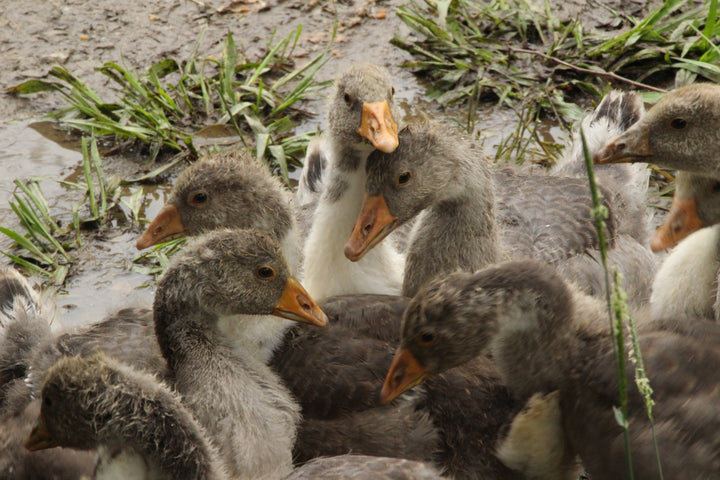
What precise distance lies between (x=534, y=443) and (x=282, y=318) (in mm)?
1319

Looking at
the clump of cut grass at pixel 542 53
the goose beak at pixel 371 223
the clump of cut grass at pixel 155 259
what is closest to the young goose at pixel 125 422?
the goose beak at pixel 371 223

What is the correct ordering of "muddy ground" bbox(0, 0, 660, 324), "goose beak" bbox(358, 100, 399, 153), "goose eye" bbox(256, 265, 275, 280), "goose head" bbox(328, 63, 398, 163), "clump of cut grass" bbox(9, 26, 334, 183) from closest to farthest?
"goose eye" bbox(256, 265, 275, 280)
"goose beak" bbox(358, 100, 399, 153)
"goose head" bbox(328, 63, 398, 163)
"clump of cut grass" bbox(9, 26, 334, 183)
"muddy ground" bbox(0, 0, 660, 324)

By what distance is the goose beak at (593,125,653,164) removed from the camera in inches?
178

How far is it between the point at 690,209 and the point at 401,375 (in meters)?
1.77

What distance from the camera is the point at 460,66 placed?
746 cm

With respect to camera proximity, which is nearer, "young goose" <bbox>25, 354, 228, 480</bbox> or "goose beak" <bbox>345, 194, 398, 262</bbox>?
"young goose" <bbox>25, 354, 228, 480</bbox>

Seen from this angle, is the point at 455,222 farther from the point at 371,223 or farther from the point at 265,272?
the point at 265,272

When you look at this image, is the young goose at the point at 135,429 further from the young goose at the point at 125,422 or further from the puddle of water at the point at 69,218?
the puddle of water at the point at 69,218

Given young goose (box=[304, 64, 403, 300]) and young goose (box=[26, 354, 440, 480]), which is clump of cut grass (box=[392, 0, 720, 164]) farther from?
young goose (box=[26, 354, 440, 480])

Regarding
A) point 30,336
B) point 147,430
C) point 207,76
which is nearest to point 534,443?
point 147,430

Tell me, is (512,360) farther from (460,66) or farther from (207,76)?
(207,76)

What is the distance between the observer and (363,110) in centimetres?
476

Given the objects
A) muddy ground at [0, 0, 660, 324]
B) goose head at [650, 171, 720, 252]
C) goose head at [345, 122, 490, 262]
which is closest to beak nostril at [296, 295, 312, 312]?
goose head at [345, 122, 490, 262]

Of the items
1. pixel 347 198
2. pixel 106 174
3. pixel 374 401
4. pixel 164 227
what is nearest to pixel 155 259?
pixel 106 174
